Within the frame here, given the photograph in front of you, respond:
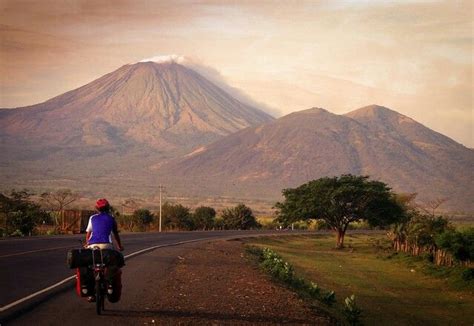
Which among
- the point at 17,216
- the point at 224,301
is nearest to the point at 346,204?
the point at 17,216

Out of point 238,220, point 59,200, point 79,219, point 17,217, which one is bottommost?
point 238,220

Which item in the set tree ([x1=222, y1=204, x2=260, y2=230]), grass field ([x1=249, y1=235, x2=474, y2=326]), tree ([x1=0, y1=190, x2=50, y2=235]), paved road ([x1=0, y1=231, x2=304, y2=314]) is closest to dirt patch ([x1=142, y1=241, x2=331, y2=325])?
paved road ([x1=0, y1=231, x2=304, y2=314])

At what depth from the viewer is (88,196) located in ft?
552

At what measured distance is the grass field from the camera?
969 inches

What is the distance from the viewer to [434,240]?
42250 millimetres

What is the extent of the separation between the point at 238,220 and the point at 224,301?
65.3 metres

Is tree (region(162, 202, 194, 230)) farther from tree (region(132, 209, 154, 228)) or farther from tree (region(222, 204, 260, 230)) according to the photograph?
tree (region(222, 204, 260, 230))

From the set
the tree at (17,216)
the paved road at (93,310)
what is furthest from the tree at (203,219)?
the paved road at (93,310)

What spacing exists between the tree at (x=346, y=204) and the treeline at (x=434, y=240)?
1445 millimetres

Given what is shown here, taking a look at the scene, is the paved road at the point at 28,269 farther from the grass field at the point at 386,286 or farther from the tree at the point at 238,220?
Result: the tree at the point at 238,220

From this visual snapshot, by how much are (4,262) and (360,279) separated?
17386mm

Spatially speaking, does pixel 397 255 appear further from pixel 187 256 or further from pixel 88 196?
pixel 88 196

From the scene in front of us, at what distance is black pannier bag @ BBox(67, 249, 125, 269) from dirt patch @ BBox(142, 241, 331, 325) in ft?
3.66

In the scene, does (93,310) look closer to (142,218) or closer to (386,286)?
(386,286)
